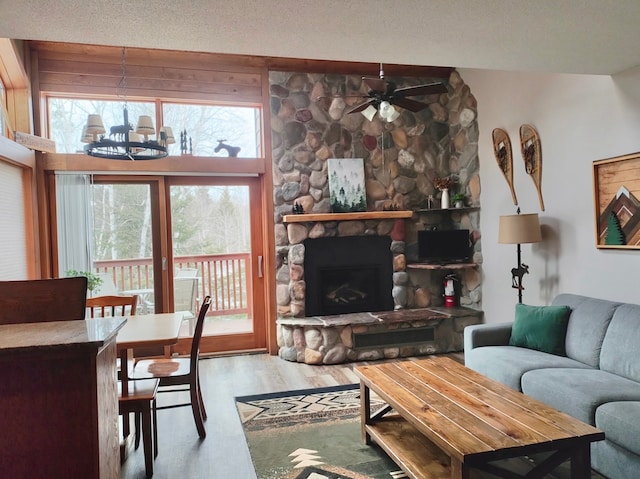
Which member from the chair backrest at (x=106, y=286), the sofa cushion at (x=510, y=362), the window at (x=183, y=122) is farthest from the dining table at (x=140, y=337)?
the window at (x=183, y=122)

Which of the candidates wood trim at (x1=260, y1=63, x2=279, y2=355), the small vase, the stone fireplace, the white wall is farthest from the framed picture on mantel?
the white wall

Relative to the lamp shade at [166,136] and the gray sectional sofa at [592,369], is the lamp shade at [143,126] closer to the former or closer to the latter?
the lamp shade at [166,136]

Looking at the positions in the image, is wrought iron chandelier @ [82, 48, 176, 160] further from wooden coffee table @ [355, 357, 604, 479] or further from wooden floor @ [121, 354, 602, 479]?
wooden coffee table @ [355, 357, 604, 479]

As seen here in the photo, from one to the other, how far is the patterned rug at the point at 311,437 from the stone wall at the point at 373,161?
57.6 inches

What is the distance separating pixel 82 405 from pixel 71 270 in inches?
153

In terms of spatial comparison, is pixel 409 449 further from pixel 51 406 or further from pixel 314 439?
pixel 51 406

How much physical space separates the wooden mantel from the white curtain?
2095 millimetres

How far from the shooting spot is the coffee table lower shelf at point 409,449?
225 centimetres

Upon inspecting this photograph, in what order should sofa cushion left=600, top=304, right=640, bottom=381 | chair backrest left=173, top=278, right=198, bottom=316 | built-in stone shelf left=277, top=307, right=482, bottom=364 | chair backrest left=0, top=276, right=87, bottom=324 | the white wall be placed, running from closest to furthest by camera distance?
chair backrest left=0, top=276, right=87, bottom=324 < sofa cushion left=600, top=304, right=640, bottom=381 < the white wall < built-in stone shelf left=277, top=307, right=482, bottom=364 < chair backrest left=173, top=278, right=198, bottom=316

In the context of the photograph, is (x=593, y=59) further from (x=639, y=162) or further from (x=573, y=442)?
(x=573, y=442)

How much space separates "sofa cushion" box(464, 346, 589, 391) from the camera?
10.1 ft

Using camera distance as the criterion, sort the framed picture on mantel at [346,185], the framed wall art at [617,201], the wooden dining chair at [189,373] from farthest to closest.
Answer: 1. the framed picture on mantel at [346,185]
2. the framed wall art at [617,201]
3. the wooden dining chair at [189,373]

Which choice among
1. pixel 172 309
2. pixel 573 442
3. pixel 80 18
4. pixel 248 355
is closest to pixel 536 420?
pixel 573 442

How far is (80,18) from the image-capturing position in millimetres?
2176
